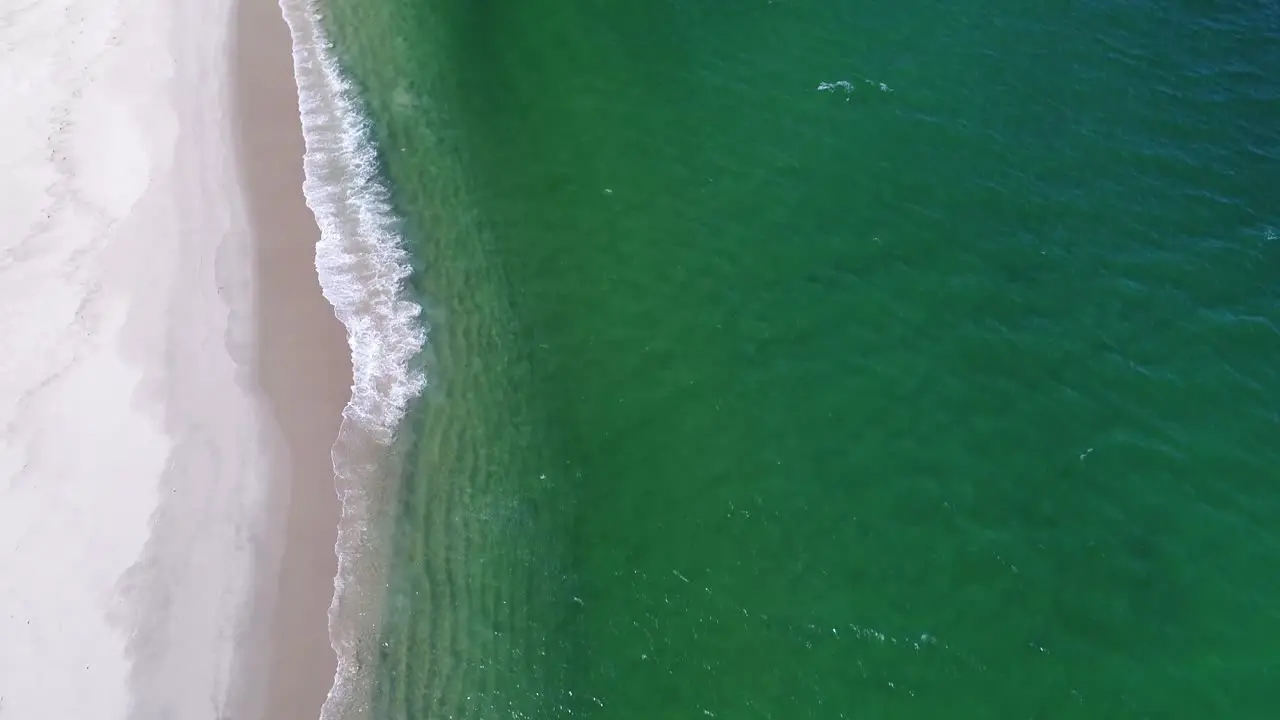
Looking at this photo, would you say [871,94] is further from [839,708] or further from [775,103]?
[839,708]

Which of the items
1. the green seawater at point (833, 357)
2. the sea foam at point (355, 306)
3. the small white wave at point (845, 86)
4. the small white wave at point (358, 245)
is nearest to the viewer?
the sea foam at point (355, 306)

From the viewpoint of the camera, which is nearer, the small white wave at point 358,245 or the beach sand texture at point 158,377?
the beach sand texture at point 158,377

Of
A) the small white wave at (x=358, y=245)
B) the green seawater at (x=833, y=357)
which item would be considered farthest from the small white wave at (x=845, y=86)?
the small white wave at (x=358, y=245)

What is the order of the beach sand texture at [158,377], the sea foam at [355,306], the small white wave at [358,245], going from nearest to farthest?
1. the beach sand texture at [158,377]
2. the sea foam at [355,306]
3. the small white wave at [358,245]

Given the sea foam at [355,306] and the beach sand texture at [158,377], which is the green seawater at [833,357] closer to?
the sea foam at [355,306]

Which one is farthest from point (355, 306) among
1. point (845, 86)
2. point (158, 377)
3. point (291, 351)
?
point (845, 86)

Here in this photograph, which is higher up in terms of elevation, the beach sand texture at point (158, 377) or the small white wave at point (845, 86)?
the small white wave at point (845, 86)
